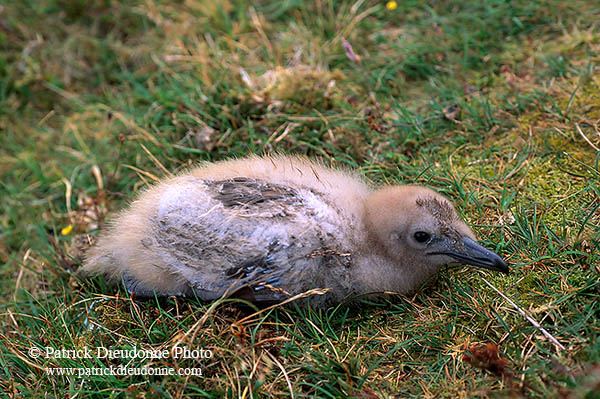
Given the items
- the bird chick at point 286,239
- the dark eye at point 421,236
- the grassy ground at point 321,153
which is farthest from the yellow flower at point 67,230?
the dark eye at point 421,236

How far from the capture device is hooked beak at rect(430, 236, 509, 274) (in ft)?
8.25

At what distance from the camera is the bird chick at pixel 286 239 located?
254 centimetres

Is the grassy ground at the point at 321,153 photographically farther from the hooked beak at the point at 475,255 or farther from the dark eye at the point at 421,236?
the dark eye at the point at 421,236

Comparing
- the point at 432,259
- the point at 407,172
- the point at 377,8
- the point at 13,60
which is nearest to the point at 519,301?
the point at 432,259

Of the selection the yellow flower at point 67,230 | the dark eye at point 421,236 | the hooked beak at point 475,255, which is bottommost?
the yellow flower at point 67,230

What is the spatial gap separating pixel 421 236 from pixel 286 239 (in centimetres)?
67

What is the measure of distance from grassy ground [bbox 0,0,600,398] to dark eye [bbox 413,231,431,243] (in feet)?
0.84

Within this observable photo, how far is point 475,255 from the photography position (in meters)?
2.58

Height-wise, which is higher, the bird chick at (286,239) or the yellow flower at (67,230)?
the bird chick at (286,239)

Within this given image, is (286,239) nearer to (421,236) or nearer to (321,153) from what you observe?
(421,236)

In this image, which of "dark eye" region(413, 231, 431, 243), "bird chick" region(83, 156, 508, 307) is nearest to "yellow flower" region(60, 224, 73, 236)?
"bird chick" region(83, 156, 508, 307)

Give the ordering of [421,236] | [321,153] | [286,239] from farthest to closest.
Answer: [321,153] < [421,236] < [286,239]

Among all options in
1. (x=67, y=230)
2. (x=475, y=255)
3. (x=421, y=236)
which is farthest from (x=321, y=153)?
(x=67, y=230)

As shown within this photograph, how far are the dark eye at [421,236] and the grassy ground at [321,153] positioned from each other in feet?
0.84
